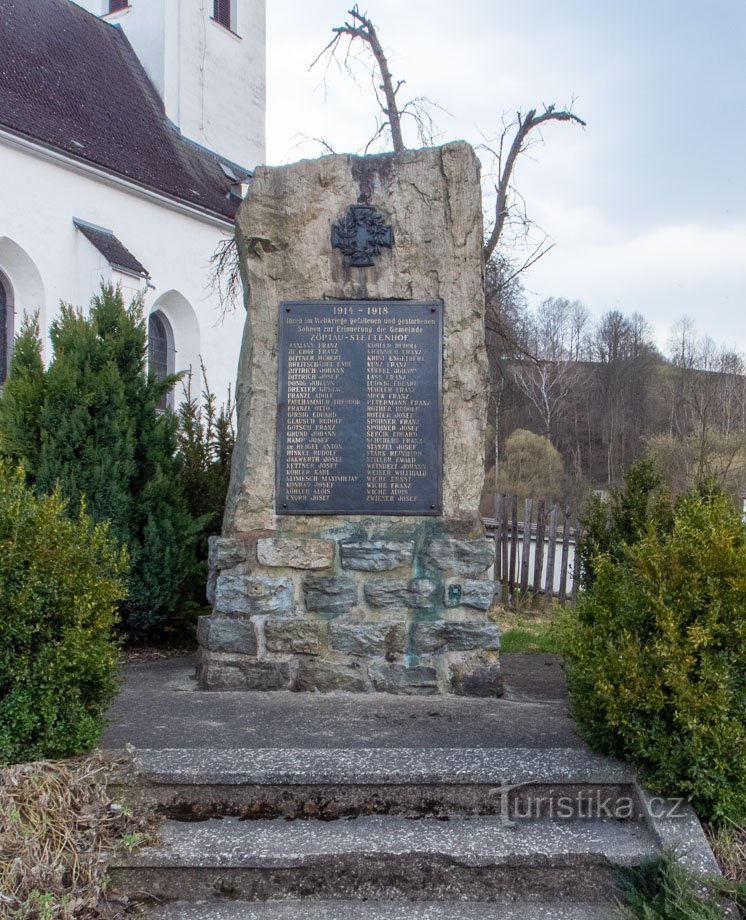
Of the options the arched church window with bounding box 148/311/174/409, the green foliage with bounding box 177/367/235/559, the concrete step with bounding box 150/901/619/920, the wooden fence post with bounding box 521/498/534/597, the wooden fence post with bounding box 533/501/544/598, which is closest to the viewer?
the concrete step with bounding box 150/901/619/920

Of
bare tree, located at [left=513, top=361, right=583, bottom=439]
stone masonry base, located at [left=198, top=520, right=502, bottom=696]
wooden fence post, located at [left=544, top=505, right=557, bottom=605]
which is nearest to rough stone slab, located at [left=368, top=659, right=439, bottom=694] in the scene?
stone masonry base, located at [left=198, top=520, right=502, bottom=696]

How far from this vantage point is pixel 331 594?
16.0 feet

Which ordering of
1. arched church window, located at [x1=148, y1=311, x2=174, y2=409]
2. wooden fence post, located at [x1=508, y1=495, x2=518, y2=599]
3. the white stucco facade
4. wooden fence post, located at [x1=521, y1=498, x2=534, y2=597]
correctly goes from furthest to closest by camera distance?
arched church window, located at [x1=148, y1=311, x2=174, y2=409] → the white stucco facade → wooden fence post, located at [x1=508, y1=495, x2=518, y2=599] → wooden fence post, located at [x1=521, y1=498, x2=534, y2=597]

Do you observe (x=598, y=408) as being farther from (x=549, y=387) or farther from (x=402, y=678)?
(x=402, y=678)

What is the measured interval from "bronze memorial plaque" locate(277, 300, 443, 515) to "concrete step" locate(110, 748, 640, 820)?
6.33 feet

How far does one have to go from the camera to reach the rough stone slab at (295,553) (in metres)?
4.90

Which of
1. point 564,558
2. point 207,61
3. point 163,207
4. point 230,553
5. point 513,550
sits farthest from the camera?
point 207,61

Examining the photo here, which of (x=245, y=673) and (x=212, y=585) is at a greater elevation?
(x=212, y=585)

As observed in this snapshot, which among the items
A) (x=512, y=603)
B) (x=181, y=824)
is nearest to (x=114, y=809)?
(x=181, y=824)

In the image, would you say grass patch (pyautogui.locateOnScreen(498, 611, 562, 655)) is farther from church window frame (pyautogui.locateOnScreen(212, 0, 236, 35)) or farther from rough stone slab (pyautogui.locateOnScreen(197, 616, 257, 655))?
church window frame (pyautogui.locateOnScreen(212, 0, 236, 35))

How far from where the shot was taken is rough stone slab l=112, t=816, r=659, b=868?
2.92 metres

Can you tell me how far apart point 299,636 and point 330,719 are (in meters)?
0.74

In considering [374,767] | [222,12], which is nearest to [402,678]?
[374,767]

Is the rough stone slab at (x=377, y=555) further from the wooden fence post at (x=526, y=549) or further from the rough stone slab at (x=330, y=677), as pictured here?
the wooden fence post at (x=526, y=549)
